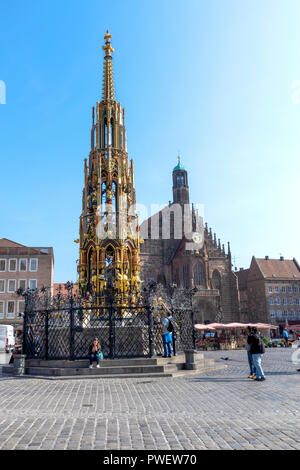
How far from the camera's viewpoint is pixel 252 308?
230 ft

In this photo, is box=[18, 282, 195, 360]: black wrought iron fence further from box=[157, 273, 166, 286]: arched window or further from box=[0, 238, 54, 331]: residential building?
box=[157, 273, 166, 286]: arched window

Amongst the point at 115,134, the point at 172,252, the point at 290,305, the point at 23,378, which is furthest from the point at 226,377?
the point at 290,305

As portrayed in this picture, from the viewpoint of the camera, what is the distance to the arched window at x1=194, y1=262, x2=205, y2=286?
60.9 m

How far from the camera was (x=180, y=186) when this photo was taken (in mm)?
Result: 82875

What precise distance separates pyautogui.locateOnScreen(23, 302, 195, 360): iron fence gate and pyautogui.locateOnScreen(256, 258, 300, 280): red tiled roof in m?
58.7

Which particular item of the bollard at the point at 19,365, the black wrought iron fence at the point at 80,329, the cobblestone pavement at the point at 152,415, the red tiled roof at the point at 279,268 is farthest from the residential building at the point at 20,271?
the red tiled roof at the point at 279,268

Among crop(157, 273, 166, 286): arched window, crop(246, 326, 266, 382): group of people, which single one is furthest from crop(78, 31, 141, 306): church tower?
crop(157, 273, 166, 286): arched window

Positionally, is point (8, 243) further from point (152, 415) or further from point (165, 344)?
point (152, 415)

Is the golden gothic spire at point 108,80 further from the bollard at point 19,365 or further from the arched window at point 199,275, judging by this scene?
the arched window at point 199,275

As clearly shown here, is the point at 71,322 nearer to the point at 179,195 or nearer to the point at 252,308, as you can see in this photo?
the point at 252,308

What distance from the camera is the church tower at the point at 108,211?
15898mm

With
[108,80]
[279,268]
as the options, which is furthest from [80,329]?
[279,268]
